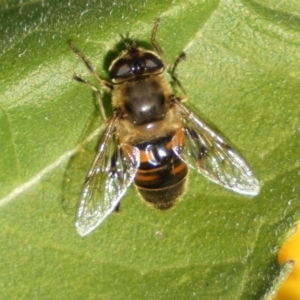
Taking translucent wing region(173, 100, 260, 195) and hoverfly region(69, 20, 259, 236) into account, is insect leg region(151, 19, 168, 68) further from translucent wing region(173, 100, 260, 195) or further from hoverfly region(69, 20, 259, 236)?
translucent wing region(173, 100, 260, 195)

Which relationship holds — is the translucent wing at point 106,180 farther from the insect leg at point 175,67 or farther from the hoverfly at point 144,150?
the insect leg at point 175,67

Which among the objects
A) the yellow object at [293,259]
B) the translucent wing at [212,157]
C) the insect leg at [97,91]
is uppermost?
the insect leg at [97,91]

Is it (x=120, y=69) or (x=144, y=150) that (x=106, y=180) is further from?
(x=120, y=69)

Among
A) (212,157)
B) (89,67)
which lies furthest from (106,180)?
(89,67)

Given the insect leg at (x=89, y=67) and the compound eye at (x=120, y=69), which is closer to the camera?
the insect leg at (x=89, y=67)

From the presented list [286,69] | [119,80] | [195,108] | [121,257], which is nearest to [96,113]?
[119,80]

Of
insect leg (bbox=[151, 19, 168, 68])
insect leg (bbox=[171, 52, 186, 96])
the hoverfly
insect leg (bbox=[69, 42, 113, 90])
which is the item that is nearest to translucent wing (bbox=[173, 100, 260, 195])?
the hoverfly

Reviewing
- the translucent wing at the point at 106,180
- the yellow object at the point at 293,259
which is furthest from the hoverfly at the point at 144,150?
the yellow object at the point at 293,259
